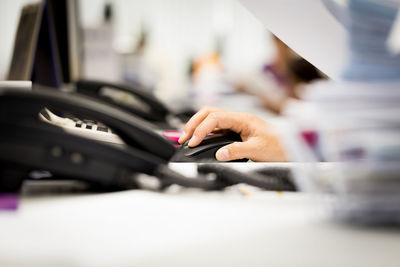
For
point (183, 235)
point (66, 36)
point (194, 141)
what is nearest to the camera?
point (183, 235)

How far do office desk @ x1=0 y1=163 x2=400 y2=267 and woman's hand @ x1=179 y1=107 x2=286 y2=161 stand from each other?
0.21 m

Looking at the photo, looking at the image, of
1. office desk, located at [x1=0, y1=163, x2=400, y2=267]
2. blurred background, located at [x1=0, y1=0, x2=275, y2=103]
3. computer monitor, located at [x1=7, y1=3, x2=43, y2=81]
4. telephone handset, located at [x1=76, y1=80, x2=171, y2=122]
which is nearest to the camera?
office desk, located at [x1=0, y1=163, x2=400, y2=267]

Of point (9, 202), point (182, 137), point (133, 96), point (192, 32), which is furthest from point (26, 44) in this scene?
point (192, 32)

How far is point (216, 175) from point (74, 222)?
183 mm

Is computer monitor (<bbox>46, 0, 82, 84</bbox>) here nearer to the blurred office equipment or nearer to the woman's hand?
the woman's hand

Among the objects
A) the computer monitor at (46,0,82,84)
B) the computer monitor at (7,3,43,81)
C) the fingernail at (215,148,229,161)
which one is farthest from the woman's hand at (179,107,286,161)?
the computer monitor at (46,0,82,84)

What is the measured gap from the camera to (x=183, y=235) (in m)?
0.27

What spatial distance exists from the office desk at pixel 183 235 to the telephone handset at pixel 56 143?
32 mm

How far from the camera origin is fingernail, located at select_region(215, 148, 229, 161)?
1.85 feet

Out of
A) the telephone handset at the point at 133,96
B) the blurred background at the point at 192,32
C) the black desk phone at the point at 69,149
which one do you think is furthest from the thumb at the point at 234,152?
the blurred background at the point at 192,32

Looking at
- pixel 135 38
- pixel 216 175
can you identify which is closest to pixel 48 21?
pixel 216 175

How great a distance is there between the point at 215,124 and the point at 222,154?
5 cm

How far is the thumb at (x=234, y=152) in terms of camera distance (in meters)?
0.57

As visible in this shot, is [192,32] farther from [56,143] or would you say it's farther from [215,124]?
[56,143]
